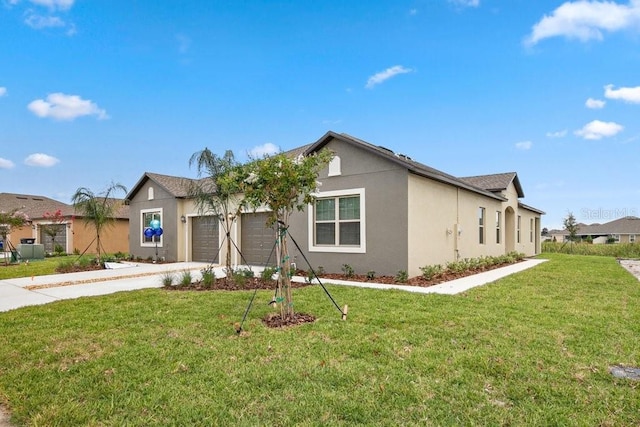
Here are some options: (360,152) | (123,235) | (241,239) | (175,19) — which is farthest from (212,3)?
(123,235)

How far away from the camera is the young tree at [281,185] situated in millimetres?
5355

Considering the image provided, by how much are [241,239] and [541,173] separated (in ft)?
58.3

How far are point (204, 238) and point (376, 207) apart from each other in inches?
371

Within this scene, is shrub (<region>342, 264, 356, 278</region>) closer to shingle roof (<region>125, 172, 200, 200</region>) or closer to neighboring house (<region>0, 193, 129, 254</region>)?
shingle roof (<region>125, 172, 200, 200</region>)

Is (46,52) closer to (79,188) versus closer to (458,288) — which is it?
(79,188)

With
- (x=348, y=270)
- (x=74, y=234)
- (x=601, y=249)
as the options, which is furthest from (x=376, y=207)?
(x=601, y=249)

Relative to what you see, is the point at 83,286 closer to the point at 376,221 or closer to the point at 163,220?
the point at 376,221

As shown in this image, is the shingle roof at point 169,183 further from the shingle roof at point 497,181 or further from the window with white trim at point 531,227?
the window with white trim at point 531,227

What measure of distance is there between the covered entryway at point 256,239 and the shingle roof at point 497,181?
1143 centimetres

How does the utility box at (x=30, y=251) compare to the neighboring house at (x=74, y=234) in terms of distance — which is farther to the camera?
the neighboring house at (x=74, y=234)

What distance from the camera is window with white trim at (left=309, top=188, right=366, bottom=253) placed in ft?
35.6

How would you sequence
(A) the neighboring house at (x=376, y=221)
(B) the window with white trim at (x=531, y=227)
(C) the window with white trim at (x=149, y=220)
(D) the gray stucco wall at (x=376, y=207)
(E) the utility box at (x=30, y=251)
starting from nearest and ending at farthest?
(D) the gray stucco wall at (x=376, y=207) < (A) the neighboring house at (x=376, y=221) < (C) the window with white trim at (x=149, y=220) < (E) the utility box at (x=30, y=251) < (B) the window with white trim at (x=531, y=227)

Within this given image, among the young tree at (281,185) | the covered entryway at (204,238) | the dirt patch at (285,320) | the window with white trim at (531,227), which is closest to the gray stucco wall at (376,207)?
the young tree at (281,185)

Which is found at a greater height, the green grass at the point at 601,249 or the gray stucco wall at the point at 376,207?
the gray stucco wall at the point at 376,207
